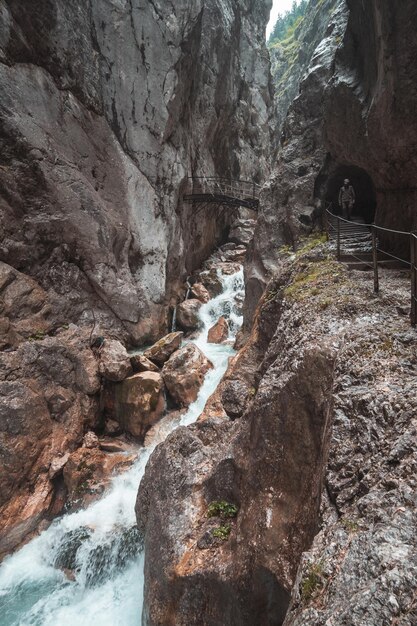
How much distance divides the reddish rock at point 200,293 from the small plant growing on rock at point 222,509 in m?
15.1

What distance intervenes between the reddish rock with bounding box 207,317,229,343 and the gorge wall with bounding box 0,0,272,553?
8.15 feet

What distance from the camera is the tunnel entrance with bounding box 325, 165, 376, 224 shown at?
13086 mm

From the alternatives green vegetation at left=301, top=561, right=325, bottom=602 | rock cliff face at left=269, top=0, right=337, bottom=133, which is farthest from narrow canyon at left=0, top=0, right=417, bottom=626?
rock cliff face at left=269, top=0, right=337, bottom=133

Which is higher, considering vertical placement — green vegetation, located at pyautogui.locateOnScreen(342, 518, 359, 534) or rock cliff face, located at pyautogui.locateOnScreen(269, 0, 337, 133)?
rock cliff face, located at pyautogui.locateOnScreen(269, 0, 337, 133)

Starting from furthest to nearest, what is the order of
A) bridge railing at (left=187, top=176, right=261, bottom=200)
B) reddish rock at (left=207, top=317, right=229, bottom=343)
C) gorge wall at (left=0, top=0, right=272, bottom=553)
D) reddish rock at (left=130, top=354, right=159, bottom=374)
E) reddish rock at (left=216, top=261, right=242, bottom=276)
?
reddish rock at (left=216, top=261, right=242, bottom=276) → bridge railing at (left=187, top=176, right=261, bottom=200) → reddish rock at (left=207, top=317, right=229, bottom=343) → reddish rock at (left=130, top=354, right=159, bottom=374) → gorge wall at (left=0, top=0, right=272, bottom=553)

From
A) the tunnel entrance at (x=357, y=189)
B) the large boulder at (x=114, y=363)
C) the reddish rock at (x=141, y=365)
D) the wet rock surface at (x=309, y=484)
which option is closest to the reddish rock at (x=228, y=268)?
the tunnel entrance at (x=357, y=189)

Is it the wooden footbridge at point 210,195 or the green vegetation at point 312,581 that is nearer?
the green vegetation at point 312,581

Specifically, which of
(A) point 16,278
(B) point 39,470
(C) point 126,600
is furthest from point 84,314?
(C) point 126,600

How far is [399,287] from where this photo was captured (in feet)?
19.2

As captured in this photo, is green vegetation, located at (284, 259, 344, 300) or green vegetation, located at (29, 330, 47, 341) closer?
green vegetation, located at (284, 259, 344, 300)

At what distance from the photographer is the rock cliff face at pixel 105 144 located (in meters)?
12.5

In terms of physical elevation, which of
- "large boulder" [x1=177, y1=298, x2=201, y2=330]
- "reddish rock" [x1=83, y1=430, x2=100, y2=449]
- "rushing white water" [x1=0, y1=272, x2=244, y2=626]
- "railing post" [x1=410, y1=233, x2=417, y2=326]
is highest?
"railing post" [x1=410, y1=233, x2=417, y2=326]

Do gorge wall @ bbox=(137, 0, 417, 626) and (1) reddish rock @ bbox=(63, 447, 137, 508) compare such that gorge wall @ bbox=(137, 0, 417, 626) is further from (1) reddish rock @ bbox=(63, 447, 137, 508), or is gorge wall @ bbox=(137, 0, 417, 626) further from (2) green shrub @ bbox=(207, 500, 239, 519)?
(1) reddish rock @ bbox=(63, 447, 137, 508)

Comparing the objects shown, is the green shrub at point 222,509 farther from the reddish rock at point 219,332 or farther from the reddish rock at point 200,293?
the reddish rock at point 200,293
